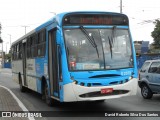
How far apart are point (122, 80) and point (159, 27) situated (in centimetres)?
5398

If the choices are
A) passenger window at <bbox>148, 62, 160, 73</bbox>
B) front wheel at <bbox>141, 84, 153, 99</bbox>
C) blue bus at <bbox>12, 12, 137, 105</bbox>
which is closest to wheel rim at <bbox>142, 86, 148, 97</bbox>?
front wheel at <bbox>141, 84, 153, 99</bbox>

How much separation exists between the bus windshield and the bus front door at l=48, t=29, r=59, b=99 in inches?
30.7

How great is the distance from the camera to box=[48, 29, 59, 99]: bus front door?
35.6 ft

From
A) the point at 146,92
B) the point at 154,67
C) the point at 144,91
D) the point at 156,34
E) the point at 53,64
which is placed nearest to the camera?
the point at 53,64

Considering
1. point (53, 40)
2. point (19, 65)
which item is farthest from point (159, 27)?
point (53, 40)

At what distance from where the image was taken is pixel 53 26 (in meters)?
11.2

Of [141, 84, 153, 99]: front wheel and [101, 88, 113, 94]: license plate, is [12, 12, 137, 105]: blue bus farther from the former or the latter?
[141, 84, 153, 99]: front wheel

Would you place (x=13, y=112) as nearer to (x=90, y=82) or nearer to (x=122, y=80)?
(x=90, y=82)

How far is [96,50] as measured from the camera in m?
10.2

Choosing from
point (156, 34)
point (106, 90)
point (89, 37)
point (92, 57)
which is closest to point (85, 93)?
point (106, 90)

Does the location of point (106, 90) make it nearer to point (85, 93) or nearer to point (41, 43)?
point (85, 93)

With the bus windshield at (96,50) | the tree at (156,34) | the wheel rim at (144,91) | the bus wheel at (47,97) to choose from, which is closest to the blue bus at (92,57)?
the bus windshield at (96,50)

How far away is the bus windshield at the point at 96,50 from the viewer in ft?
32.9

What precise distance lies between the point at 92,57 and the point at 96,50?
0.84ft
